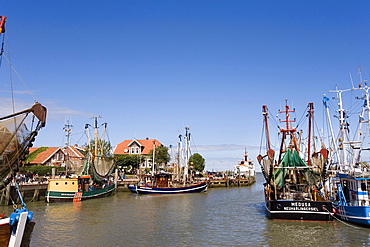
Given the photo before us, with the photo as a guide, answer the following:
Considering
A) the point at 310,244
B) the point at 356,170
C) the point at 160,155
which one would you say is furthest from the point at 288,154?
the point at 160,155

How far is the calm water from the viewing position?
23062mm

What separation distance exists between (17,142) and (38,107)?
1855mm

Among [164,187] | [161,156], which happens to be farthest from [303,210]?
[161,156]

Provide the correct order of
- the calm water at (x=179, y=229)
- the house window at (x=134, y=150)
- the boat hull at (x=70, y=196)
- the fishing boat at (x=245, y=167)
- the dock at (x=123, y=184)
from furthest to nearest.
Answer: the fishing boat at (x=245, y=167) < the house window at (x=134, y=150) < the dock at (x=123, y=184) < the boat hull at (x=70, y=196) < the calm water at (x=179, y=229)

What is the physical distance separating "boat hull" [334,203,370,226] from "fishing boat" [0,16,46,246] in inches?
855

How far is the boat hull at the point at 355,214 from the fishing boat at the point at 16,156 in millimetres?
21714

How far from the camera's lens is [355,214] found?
25.7 metres

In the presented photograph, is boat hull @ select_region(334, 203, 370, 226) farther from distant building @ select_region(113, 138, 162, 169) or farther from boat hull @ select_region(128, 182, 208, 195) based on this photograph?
distant building @ select_region(113, 138, 162, 169)

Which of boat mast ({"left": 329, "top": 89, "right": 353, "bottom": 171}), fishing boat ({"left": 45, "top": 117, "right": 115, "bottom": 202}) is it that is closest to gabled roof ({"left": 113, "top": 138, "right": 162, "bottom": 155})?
fishing boat ({"left": 45, "top": 117, "right": 115, "bottom": 202})

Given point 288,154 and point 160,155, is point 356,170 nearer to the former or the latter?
point 288,154

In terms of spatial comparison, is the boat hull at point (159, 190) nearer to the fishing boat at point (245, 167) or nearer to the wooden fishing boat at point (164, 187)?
Result: the wooden fishing boat at point (164, 187)

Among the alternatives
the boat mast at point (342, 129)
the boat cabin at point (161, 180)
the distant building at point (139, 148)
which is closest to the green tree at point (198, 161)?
the distant building at point (139, 148)

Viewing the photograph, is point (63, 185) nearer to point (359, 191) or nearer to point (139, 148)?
point (359, 191)

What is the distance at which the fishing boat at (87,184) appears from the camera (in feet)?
146
